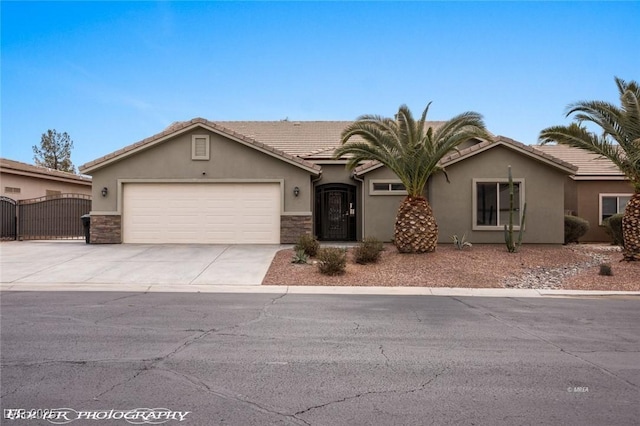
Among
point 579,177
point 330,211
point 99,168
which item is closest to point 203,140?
point 99,168

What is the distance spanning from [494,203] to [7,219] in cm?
2034

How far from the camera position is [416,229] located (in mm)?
14383

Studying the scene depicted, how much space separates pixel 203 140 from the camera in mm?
17656

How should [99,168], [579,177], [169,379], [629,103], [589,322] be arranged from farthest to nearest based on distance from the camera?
[579,177] < [99,168] < [629,103] < [589,322] < [169,379]

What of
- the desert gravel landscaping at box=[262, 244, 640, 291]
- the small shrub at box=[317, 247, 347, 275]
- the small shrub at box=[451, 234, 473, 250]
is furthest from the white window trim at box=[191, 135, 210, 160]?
the small shrub at box=[451, 234, 473, 250]

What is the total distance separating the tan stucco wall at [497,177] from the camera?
17281mm

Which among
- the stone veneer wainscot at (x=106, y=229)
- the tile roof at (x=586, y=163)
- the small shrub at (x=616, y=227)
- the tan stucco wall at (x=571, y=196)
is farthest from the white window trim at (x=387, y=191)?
the stone veneer wainscot at (x=106, y=229)

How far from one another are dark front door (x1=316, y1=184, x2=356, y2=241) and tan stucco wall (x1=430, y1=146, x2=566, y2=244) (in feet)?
12.5

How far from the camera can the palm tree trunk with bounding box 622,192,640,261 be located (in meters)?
13.5

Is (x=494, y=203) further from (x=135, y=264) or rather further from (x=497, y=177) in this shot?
(x=135, y=264)

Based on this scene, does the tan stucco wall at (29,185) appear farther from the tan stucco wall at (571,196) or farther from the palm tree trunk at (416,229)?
the tan stucco wall at (571,196)

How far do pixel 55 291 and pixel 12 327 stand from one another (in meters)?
3.63

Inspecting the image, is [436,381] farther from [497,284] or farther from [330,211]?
[330,211]

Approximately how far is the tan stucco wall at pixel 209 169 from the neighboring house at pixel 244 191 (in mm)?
38
